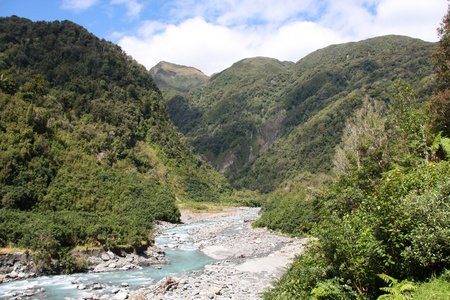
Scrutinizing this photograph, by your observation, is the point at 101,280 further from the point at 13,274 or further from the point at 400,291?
the point at 400,291

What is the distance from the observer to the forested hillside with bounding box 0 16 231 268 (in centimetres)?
3271

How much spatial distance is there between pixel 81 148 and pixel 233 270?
45.7 meters

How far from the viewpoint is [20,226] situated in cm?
2730

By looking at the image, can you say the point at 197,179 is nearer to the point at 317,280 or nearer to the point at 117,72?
the point at 117,72

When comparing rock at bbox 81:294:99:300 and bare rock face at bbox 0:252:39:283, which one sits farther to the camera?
bare rock face at bbox 0:252:39:283

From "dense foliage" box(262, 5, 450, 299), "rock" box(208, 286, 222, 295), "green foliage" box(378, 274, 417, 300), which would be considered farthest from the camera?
"rock" box(208, 286, 222, 295)

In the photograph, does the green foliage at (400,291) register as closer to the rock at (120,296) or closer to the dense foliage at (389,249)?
the dense foliage at (389,249)

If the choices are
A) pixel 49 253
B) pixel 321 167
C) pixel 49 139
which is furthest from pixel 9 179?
pixel 321 167

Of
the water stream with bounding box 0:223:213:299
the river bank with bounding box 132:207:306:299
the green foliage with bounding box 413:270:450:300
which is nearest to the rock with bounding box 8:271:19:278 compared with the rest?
the water stream with bounding box 0:223:213:299

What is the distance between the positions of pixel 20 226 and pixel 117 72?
324ft

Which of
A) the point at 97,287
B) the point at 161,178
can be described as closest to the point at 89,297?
the point at 97,287

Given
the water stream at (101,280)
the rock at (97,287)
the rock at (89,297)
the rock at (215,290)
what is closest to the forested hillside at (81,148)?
the water stream at (101,280)

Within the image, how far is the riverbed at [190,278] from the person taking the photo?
A: 69.5 feet

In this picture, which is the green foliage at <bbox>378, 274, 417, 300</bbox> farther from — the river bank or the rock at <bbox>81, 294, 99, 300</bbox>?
the rock at <bbox>81, 294, 99, 300</bbox>
